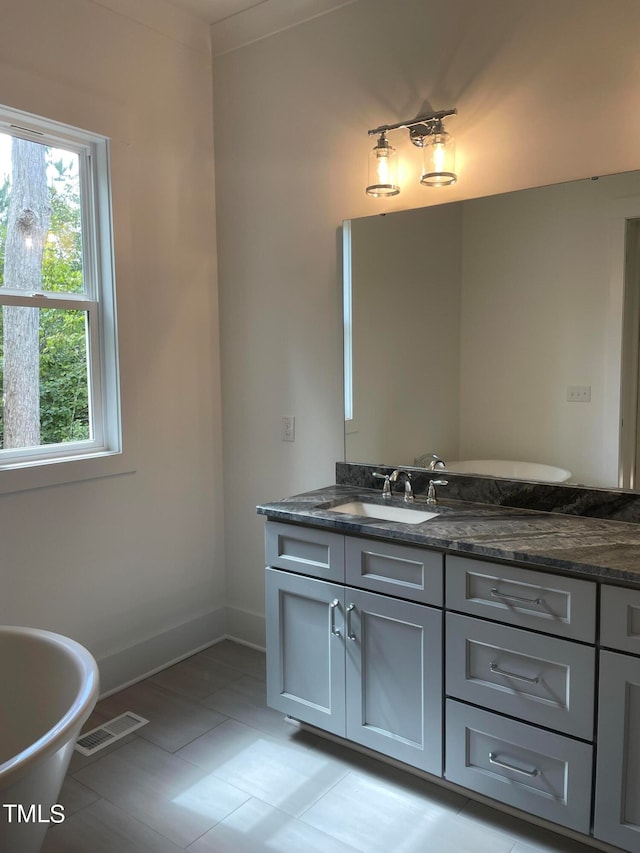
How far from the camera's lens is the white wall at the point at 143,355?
2445 millimetres

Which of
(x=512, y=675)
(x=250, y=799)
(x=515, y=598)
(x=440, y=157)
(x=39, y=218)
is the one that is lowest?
(x=250, y=799)

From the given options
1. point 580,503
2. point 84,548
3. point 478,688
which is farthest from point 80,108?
point 478,688

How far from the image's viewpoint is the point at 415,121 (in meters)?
2.39

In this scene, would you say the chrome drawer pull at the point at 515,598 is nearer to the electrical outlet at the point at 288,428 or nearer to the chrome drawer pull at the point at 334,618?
the chrome drawer pull at the point at 334,618

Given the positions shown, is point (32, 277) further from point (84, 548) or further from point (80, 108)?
point (84, 548)

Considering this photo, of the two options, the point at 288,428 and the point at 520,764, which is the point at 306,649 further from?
the point at 288,428

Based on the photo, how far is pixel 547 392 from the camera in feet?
7.29

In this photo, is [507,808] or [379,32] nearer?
[507,808]

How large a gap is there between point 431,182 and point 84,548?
1.95m

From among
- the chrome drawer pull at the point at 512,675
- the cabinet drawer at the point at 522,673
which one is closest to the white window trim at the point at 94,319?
the cabinet drawer at the point at 522,673

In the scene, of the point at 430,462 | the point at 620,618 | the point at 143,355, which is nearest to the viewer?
the point at 620,618

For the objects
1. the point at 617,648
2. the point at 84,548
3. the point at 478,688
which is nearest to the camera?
the point at 617,648

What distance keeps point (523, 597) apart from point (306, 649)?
2.78 ft

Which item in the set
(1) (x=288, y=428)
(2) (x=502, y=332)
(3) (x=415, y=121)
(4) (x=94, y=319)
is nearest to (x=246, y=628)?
(1) (x=288, y=428)
